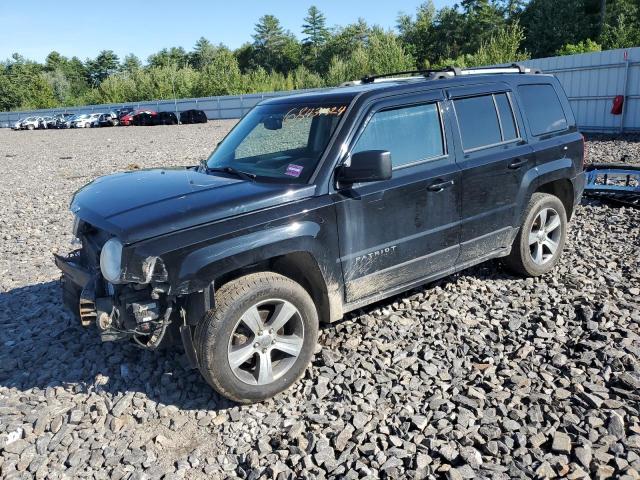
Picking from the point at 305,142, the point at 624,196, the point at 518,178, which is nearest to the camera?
the point at 305,142

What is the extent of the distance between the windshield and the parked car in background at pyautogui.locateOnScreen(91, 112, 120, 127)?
45.7 m

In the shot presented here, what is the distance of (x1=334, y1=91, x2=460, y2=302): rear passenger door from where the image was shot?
158 inches

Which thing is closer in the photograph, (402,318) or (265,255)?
(265,255)

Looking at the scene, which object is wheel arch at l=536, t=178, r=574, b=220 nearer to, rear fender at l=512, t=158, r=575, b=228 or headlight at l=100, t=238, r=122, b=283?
rear fender at l=512, t=158, r=575, b=228

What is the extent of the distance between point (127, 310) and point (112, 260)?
0.32m

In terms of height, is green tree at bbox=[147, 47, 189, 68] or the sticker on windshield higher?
green tree at bbox=[147, 47, 189, 68]

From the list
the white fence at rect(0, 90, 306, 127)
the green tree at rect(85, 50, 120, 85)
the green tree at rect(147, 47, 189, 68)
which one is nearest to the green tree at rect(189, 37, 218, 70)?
the green tree at rect(147, 47, 189, 68)

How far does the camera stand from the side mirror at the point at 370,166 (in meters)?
3.65

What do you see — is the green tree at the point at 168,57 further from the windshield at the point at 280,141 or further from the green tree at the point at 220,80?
the windshield at the point at 280,141

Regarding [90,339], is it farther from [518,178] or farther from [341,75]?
[341,75]

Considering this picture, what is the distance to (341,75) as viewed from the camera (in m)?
52.4

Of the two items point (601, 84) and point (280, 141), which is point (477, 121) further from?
point (601, 84)

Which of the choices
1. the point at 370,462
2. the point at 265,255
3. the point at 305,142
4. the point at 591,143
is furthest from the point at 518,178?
the point at 591,143

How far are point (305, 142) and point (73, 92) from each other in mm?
117348
